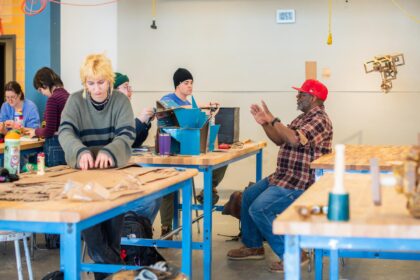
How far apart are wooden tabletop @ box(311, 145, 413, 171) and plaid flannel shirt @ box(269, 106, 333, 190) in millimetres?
116

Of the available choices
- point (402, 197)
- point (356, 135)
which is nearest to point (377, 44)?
point (356, 135)

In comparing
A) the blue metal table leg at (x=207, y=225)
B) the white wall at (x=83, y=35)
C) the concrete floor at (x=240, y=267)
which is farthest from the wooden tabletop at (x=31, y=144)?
the white wall at (x=83, y=35)

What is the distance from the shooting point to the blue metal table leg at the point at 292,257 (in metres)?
1.79

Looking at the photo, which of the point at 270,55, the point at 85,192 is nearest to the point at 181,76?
the point at 270,55

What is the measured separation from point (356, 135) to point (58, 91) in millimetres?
3380

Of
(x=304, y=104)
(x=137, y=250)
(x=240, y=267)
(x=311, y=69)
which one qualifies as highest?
(x=311, y=69)

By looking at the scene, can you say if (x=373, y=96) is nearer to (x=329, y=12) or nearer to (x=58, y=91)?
(x=329, y=12)

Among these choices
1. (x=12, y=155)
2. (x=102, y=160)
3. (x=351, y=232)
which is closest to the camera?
(x=351, y=232)

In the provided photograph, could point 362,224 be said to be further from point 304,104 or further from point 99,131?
point 304,104

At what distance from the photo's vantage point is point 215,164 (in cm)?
398

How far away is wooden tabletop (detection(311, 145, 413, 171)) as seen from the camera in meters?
3.45

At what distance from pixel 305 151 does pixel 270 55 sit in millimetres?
3109

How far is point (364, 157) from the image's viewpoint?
3.94 m

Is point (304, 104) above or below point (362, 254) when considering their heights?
above
